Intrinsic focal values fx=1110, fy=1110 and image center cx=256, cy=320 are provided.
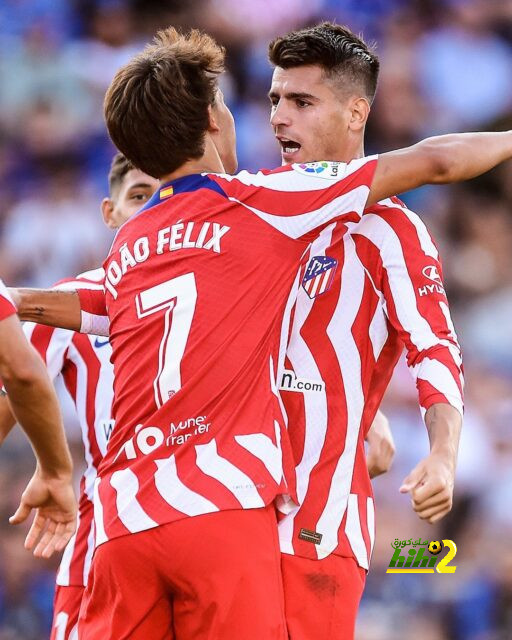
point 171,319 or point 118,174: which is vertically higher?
point 118,174

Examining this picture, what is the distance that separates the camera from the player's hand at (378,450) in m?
3.84

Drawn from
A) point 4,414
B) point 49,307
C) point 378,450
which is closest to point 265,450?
point 49,307

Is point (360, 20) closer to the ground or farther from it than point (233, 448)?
farther from it

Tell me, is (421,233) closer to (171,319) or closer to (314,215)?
(314,215)

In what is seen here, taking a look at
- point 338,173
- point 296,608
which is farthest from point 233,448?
point 338,173

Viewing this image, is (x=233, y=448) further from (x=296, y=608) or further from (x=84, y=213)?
(x=84, y=213)

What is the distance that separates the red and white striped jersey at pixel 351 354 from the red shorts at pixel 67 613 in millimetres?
1279

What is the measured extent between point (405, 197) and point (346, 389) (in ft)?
15.4

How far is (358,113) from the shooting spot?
12.5ft

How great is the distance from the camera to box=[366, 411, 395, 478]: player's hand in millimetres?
3844

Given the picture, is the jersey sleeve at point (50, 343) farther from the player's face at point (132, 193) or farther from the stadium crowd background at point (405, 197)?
the stadium crowd background at point (405, 197)

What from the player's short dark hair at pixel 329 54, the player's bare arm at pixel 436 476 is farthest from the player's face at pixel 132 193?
the player's bare arm at pixel 436 476

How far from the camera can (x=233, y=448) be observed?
2.83m

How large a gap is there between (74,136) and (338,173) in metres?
5.51
